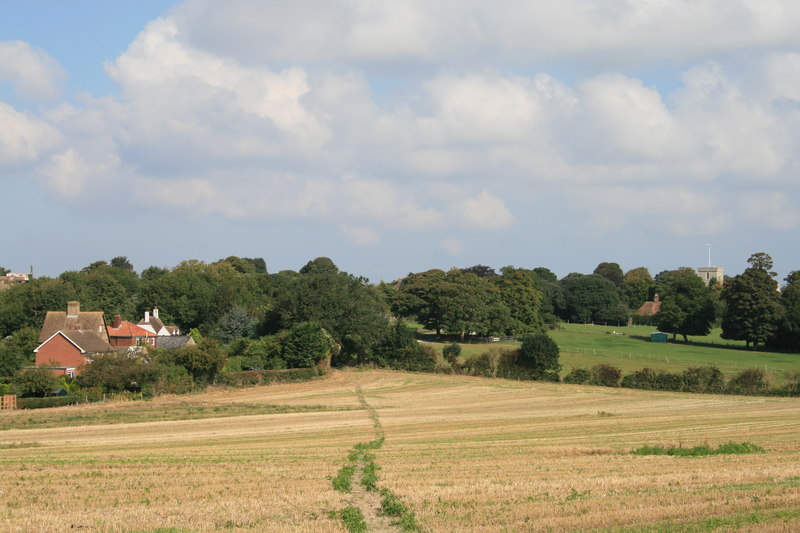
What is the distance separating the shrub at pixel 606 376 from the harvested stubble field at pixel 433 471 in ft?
52.7

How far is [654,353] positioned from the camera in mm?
100188

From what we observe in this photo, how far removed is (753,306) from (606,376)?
43.2 metres

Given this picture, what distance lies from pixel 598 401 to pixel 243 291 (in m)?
69.9

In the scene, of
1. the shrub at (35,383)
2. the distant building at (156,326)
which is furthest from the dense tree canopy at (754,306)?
the shrub at (35,383)

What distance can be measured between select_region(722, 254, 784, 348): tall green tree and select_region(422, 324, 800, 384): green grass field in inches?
106

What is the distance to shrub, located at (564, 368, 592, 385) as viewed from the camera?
69.7 m

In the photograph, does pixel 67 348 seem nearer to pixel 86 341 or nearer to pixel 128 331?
pixel 86 341

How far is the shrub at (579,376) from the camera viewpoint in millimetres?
69688

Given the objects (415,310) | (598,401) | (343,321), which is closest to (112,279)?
(415,310)

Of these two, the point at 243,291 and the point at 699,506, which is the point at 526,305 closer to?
the point at 243,291

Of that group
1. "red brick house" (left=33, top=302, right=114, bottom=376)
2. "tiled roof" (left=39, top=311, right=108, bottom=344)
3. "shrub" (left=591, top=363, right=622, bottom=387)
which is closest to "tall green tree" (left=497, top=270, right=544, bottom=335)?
"shrub" (left=591, top=363, right=622, bottom=387)

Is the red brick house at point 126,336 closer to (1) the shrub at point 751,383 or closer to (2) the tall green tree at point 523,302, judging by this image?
(2) the tall green tree at point 523,302

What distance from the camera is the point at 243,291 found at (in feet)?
380

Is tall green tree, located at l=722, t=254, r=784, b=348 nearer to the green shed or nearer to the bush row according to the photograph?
the green shed
